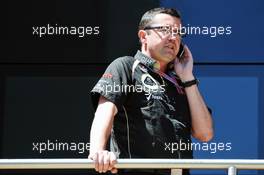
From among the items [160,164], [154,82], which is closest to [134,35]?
[154,82]

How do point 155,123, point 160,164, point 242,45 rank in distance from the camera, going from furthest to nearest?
point 242,45 < point 155,123 < point 160,164

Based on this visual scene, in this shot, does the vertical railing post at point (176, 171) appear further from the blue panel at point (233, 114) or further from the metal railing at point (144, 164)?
the blue panel at point (233, 114)

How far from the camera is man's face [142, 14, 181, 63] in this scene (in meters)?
2.87

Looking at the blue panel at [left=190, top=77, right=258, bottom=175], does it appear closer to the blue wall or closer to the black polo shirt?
the blue wall

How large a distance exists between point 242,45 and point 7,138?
1.35 metres

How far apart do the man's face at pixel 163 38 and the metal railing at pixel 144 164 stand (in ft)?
1.54

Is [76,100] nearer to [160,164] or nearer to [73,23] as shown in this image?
[73,23]

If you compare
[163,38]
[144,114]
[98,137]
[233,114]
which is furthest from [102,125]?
[233,114]


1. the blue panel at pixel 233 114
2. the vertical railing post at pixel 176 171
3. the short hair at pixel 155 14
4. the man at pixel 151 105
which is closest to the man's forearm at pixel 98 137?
the man at pixel 151 105

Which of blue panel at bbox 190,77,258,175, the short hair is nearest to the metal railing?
the short hair

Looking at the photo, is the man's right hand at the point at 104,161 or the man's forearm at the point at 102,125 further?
the man's forearm at the point at 102,125

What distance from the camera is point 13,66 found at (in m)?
4.11

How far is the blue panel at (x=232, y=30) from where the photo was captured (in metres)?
4.04

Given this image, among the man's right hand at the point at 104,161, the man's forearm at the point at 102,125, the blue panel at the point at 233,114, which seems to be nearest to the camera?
the man's right hand at the point at 104,161
